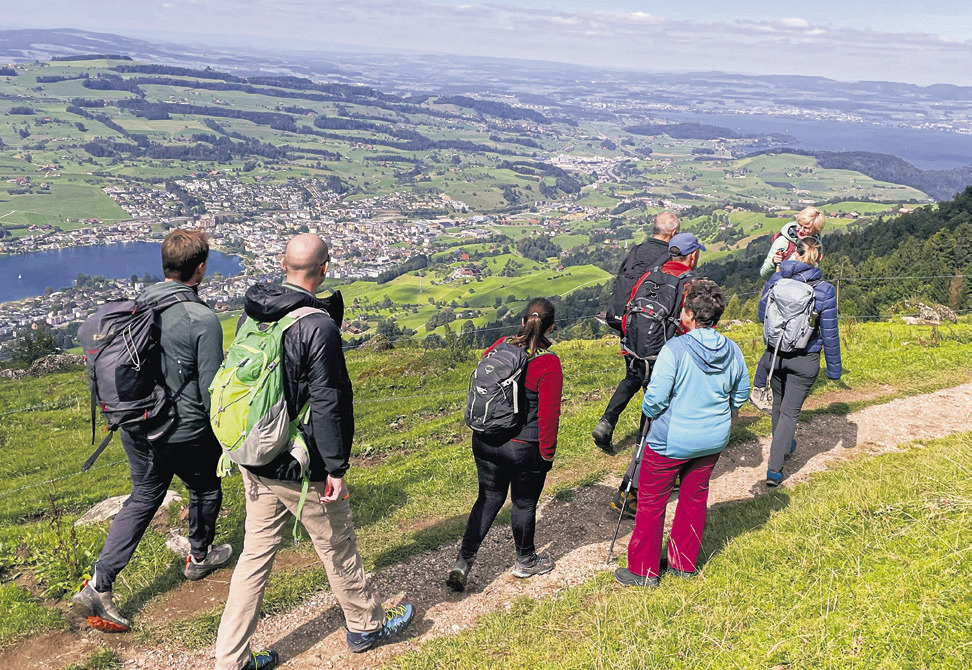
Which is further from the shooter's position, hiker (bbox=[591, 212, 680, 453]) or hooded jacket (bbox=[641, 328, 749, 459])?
hiker (bbox=[591, 212, 680, 453])

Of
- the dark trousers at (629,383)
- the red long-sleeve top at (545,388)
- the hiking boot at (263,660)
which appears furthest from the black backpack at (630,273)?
the hiking boot at (263,660)

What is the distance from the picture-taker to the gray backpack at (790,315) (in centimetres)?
655

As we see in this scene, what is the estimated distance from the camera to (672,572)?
509cm

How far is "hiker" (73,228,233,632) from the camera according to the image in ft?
15.2

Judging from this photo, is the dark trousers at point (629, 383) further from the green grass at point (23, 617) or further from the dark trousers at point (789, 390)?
the green grass at point (23, 617)

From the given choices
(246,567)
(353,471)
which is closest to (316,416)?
(246,567)

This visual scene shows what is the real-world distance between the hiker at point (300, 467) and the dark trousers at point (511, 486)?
1218 millimetres

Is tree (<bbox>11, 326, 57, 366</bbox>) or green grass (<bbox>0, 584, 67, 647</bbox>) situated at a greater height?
green grass (<bbox>0, 584, 67, 647</bbox>)

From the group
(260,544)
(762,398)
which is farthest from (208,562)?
(762,398)

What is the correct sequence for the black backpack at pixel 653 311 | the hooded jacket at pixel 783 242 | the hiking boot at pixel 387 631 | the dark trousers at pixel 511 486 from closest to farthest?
the hiking boot at pixel 387 631, the dark trousers at pixel 511 486, the black backpack at pixel 653 311, the hooded jacket at pixel 783 242

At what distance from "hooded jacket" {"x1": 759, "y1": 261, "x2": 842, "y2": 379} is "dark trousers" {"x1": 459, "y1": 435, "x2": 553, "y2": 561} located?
136 inches

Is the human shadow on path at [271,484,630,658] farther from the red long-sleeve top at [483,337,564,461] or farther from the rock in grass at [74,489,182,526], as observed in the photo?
the rock in grass at [74,489,182,526]

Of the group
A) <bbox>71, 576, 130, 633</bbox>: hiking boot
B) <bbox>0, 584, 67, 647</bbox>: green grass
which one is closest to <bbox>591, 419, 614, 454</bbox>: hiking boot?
→ <bbox>71, 576, 130, 633</bbox>: hiking boot

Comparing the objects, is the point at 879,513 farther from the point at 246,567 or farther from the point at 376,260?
the point at 376,260
